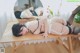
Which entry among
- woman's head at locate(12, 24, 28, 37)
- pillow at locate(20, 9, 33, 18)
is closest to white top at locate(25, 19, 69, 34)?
woman's head at locate(12, 24, 28, 37)

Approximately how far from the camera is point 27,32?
214cm

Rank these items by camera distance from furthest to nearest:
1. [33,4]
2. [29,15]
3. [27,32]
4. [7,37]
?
[33,4], [29,15], [27,32], [7,37]

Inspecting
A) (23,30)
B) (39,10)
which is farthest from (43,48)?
(23,30)

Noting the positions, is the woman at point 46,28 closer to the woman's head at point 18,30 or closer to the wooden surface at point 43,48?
the woman's head at point 18,30

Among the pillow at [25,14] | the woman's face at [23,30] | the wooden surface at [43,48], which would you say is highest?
the pillow at [25,14]

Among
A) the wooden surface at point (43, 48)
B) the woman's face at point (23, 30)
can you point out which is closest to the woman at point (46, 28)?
the woman's face at point (23, 30)

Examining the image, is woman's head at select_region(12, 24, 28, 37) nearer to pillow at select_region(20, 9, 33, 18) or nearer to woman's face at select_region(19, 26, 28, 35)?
woman's face at select_region(19, 26, 28, 35)

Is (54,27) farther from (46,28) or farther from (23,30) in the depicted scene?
(23,30)

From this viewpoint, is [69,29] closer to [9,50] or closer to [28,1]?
[28,1]

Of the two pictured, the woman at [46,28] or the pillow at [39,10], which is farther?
the pillow at [39,10]

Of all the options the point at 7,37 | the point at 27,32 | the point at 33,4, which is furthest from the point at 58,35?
the point at 33,4

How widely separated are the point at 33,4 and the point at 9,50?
83 centimetres

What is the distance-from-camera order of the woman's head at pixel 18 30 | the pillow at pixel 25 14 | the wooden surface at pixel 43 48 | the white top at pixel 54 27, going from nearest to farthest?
the woman's head at pixel 18 30 → the white top at pixel 54 27 → the pillow at pixel 25 14 → the wooden surface at pixel 43 48

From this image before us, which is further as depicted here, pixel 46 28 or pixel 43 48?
pixel 43 48
